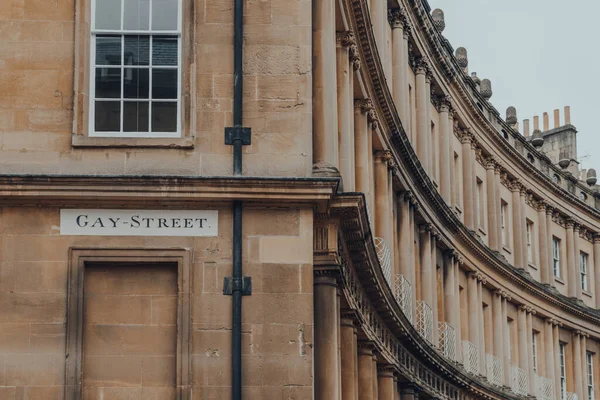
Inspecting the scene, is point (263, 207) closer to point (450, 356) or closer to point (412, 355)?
point (412, 355)

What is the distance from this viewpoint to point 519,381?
50844 mm

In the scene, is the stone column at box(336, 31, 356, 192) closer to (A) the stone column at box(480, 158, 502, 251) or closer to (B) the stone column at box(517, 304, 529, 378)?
(A) the stone column at box(480, 158, 502, 251)

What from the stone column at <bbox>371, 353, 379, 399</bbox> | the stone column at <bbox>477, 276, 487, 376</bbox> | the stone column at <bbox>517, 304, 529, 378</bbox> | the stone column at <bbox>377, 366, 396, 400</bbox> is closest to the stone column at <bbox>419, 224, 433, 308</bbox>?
the stone column at <bbox>377, 366, 396, 400</bbox>

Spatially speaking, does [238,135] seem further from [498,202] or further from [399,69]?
[498,202]

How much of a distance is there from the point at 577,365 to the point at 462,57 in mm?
13250

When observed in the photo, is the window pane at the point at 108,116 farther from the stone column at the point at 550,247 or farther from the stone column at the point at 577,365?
the stone column at the point at 577,365

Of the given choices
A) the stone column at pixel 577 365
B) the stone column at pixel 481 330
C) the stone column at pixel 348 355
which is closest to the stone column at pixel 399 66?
the stone column at pixel 481 330

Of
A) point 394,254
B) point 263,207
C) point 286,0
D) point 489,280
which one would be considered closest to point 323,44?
point 286,0

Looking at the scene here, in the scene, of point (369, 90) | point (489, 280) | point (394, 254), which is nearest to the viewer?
point (369, 90)

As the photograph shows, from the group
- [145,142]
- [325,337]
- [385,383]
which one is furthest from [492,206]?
[145,142]

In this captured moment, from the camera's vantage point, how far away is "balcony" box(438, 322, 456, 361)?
41812 millimetres

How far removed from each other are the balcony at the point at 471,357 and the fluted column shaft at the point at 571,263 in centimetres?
1289

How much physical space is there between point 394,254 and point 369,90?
520cm

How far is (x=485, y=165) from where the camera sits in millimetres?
51156
